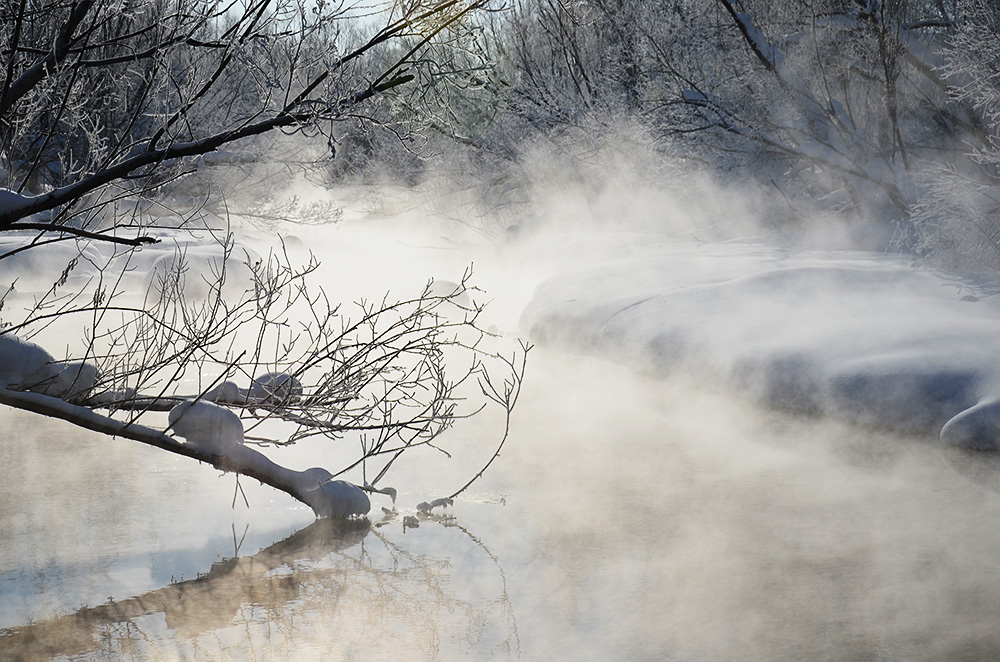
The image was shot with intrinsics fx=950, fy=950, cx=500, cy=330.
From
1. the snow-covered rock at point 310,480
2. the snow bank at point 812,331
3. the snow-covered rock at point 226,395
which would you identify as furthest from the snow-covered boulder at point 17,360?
the snow bank at point 812,331

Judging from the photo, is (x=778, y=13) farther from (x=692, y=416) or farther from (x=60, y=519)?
(x=60, y=519)

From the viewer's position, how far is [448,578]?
3.94 meters

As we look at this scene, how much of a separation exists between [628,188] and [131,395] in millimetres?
14069

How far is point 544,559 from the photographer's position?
13.5 ft

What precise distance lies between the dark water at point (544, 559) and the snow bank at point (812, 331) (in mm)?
294

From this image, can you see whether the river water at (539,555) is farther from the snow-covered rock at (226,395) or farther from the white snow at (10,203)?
the white snow at (10,203)

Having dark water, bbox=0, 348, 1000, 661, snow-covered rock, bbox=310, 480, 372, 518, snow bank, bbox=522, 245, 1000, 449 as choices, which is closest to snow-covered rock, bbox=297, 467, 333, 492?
snow-covered rock, bbox=310, 480, 372, 518

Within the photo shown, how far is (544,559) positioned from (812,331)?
12.1 ft

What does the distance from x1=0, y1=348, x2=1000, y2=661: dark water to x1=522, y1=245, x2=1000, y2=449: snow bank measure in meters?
0.29

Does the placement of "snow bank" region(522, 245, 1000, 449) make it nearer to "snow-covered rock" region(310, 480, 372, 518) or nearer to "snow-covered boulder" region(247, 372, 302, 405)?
"snow-covered rock" region(310, 480, 372, 518)

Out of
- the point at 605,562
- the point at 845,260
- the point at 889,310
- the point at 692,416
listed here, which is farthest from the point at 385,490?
the point at 845,260

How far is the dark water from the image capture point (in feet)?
10.9

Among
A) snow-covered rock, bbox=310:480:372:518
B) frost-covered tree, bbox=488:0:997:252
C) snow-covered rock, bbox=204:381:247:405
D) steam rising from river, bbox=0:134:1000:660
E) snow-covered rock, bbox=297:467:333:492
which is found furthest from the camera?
frost-covered tree, bbox=488:0:997:252

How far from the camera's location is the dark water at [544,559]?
333 centimetres
